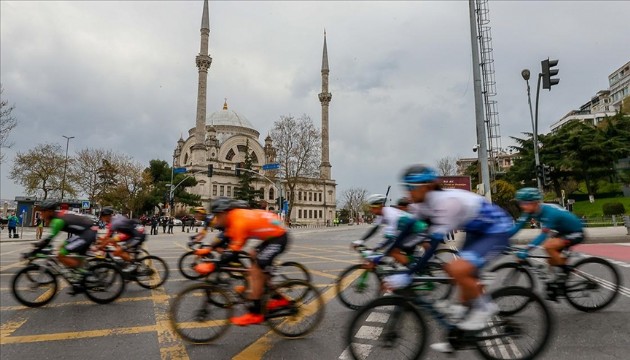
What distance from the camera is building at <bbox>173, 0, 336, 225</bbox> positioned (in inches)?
2675

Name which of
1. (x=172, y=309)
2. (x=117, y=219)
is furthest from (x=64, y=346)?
(x=117, y=219)

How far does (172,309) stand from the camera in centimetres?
455

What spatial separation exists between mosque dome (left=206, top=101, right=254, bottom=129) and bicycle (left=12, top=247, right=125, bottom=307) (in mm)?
86376

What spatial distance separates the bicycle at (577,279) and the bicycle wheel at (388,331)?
2482mm

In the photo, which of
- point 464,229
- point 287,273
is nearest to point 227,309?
point 287,273

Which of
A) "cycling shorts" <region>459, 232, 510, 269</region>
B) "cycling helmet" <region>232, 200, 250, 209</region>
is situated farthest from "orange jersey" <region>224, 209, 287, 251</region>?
"cycling shorts" <region>459, 232, 510, 269</region>

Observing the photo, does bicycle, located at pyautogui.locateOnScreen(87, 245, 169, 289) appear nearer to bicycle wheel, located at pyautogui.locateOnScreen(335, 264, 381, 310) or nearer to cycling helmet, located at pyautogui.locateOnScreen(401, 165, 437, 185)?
bicycle wheel, located at pyautogui.locateOnScreen(335, 264, 381, 310)

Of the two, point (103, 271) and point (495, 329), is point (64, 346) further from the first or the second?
point (495, 329)

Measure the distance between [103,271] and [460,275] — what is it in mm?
5899

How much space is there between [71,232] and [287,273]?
4046 mm

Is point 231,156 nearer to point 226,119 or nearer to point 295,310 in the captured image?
point 226,119

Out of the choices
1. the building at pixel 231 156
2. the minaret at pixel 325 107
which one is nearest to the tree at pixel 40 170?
the building at pixel 231 156

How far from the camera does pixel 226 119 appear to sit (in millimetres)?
92625

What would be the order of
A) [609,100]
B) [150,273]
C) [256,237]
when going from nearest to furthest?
[256,237] → [150,273] → [609,100]
